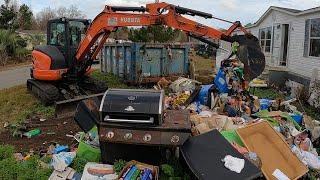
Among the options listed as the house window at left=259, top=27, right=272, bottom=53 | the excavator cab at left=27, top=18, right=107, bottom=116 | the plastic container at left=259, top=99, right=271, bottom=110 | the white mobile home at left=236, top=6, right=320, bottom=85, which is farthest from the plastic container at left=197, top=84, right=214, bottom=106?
Answer: the house window at left=259, top=27, right=272, bottom=53

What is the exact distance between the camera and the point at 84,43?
486 inches

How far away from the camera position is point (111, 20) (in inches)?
452

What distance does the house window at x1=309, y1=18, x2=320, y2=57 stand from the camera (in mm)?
14586

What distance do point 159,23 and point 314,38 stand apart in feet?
→ 22.0

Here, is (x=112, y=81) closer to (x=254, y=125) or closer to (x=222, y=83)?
(x=222, y=83)

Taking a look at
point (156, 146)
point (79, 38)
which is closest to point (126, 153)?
point (156, 146)

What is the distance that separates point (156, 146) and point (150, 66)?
34.6ft

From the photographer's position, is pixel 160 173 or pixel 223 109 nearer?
pixel 160 173

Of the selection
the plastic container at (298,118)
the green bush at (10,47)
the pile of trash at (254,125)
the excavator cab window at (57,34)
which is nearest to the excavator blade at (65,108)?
the pile of trash at (254,125)

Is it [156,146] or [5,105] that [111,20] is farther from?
[156,146]

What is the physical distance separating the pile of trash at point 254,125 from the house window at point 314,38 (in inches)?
213

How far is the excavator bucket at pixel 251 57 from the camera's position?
378 inches

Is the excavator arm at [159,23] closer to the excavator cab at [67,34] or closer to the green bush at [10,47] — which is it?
the excavator cab at [67,34]

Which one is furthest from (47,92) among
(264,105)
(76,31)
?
(264,105)
